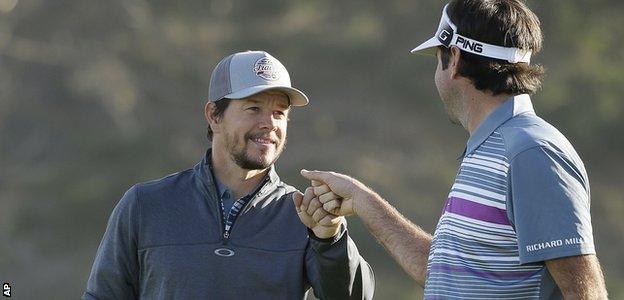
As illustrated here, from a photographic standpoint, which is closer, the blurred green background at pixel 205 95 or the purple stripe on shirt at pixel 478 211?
the purple stripe on shirt at pixel 478 211

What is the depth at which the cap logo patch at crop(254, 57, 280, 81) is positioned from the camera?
4930mm

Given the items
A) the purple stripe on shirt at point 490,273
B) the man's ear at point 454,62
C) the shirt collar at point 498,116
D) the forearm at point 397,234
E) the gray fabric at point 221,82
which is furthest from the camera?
the gray fabric at point 221,82

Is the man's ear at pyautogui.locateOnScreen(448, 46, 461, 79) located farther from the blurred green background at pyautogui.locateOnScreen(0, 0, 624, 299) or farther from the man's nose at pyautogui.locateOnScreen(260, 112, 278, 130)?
the blurred green background at pyautogui.locateOnScreen(0, 0, 624, 299)

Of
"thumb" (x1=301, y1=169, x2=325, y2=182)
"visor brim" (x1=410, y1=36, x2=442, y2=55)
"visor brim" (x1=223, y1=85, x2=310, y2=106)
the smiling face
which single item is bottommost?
"thumb" (x1=301, y1=169, x2=325, y2=182)

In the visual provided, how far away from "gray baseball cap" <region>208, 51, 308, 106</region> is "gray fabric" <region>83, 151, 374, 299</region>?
0.37 metres

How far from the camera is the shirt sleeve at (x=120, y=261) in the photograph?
4723 millimetres

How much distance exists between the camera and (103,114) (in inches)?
721

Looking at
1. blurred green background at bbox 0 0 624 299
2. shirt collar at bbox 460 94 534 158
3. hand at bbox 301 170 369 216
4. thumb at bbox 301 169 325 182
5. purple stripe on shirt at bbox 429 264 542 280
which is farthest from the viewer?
blurred green background at bbox 0 0 624 299

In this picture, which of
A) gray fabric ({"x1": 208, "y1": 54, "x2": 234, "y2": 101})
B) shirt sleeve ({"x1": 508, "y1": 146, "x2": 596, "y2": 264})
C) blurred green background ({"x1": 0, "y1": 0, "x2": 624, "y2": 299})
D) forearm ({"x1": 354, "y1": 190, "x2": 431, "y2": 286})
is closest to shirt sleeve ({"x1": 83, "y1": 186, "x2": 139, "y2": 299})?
gray fabric ({"x1": 208, "y1": 54, "x2": 234, "y2": 101})

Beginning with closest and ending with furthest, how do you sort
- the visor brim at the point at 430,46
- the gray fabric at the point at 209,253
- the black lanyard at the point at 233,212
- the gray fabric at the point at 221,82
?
the visor brim at the point at 430,46
the gray fabric at the point at 209,253
the black lanyard at the point at 233,212
the gray fabric at the point at 221,82

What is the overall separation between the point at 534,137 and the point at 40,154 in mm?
15556

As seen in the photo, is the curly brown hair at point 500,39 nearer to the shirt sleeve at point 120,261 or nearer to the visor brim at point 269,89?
the visor brim at point 269,89

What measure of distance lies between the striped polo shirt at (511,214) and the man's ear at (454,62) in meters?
0.19

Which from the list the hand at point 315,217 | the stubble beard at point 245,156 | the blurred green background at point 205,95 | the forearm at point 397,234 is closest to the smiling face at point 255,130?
the stubble beard at point 245,156
